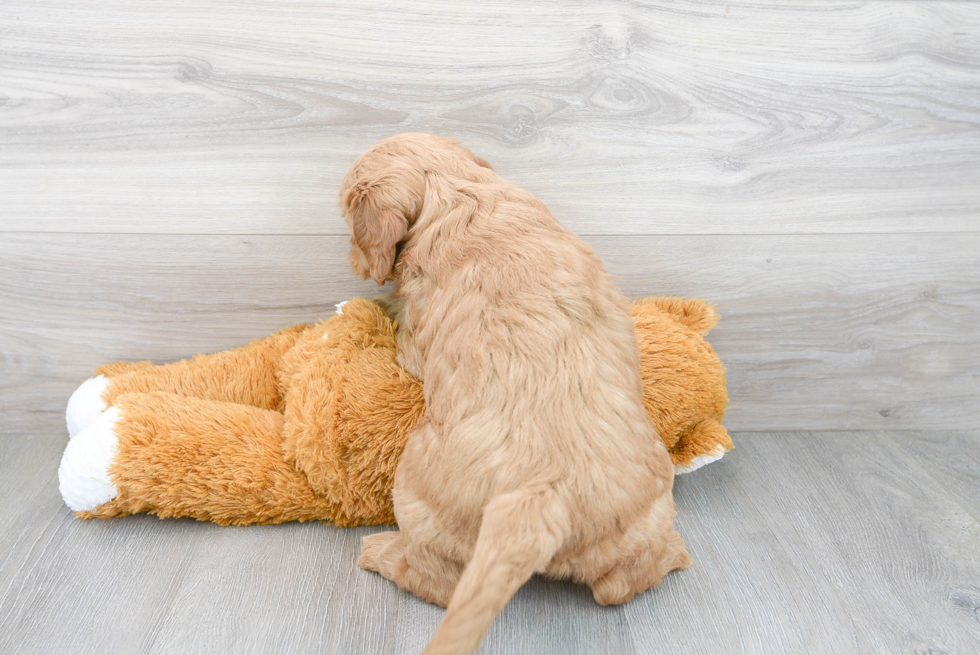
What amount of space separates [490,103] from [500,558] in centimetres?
91

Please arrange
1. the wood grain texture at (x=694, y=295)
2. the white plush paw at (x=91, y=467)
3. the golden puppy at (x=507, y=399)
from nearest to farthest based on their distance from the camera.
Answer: the golden puppy at (x=507, y=399) < the white plush paw at (x=91, y=467) < the wood grain texture at (x=694, y=295)

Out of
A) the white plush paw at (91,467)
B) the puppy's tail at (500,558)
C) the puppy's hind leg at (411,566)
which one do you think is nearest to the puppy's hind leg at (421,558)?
the puppy's hind leg at (411,566)

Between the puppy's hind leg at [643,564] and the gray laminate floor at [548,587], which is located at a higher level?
the puppy's hind leg at [643,564]

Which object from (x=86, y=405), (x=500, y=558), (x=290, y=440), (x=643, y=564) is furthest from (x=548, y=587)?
(x=86, y=405)

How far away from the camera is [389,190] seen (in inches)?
44.5

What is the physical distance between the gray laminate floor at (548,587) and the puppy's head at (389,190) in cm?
52

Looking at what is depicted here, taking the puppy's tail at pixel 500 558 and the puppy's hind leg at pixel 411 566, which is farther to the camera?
the puppy's hind leg at pixel 411 566

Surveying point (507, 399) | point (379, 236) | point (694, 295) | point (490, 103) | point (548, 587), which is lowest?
point (548, 587)

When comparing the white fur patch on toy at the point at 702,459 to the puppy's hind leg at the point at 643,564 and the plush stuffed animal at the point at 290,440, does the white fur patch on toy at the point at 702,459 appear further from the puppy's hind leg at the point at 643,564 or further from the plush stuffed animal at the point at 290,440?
the puppy's hind leg at the point at 643,564

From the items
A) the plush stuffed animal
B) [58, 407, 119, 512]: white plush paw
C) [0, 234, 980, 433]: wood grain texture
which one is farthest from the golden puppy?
[58, 407, 119, 512]: white plush paw

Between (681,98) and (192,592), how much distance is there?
1282 mm

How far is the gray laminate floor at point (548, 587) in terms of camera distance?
106 cm

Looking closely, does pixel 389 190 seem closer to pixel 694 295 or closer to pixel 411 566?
pixel 411 566

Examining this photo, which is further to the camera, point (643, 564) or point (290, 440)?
point (290, 440)
